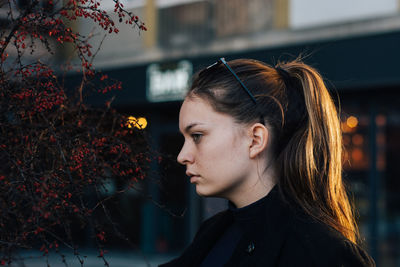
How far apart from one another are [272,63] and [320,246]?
5.43 m

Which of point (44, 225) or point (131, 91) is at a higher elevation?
point (44, 225)

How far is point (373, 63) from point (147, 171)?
5094 millimetres

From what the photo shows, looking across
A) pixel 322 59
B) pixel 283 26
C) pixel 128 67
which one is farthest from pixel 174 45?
pixel 322 59

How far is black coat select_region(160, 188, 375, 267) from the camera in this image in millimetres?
1567

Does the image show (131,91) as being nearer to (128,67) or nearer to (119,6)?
(128,67)

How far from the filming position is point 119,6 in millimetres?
1660

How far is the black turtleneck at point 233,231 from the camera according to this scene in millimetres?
1835

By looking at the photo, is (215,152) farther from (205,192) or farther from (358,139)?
(358,139)

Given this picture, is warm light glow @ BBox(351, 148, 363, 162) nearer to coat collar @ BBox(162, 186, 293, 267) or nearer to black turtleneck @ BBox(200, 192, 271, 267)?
black turtleneck @ BBox(200, 192, 271, 267)

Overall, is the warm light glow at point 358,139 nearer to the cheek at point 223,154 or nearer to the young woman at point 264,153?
the young woman at point 264,153

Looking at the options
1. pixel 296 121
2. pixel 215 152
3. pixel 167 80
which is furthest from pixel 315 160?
pixel 167 80

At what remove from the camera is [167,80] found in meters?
8.09

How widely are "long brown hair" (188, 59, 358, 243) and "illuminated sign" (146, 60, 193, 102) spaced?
19.1 feet

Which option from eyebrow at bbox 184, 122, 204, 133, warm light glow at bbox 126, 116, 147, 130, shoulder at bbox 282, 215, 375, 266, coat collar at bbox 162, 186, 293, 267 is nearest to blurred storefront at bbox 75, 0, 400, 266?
warm light glow at bbox 126, 116, 147, 130
